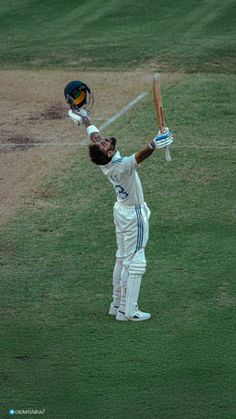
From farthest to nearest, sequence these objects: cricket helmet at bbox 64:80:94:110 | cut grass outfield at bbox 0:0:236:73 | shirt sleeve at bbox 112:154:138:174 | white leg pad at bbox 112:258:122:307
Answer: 1. cut grass outfield at bbox 0:0:236:73
2. cricket helmet at bbox 64:80:94:110
3. white leg pad at bbox 112:258:122:307
4. shirt sleeve at bbox 112:154:138:174

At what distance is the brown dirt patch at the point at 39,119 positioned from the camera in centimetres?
1464

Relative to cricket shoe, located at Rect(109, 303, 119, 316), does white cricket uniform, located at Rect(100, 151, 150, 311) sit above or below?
above

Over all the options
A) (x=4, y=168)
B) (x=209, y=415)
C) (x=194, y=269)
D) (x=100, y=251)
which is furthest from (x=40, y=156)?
(x=209, y=415)

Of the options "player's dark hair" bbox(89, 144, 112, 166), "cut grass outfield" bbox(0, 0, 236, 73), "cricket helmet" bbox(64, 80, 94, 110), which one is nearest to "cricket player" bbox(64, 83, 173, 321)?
"player's dark hair" bbox(89, 144, 112, 166)

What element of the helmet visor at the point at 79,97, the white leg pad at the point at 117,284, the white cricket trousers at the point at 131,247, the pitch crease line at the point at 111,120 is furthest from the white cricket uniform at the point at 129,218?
the pitch crease line at the point at 111,120

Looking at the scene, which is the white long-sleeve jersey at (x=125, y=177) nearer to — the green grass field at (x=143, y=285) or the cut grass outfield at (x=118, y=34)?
the green grass field at (x=143, y=285)

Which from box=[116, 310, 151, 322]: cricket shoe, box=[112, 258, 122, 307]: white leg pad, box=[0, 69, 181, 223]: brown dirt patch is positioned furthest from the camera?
box=[0, 69, 181, 223]: brown dirt patch

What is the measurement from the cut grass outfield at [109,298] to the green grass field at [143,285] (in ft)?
0.06

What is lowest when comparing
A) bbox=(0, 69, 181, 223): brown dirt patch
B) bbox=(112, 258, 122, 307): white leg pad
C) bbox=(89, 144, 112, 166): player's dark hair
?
bbox=(0, 69, 181, 223): brown dirt patch

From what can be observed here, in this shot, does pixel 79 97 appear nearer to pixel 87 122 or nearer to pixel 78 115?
pixel 78 115

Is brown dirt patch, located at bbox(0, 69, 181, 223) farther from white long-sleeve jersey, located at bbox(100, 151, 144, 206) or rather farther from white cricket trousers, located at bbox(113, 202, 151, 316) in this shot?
white long-sleeve jersey, located at bbox(100, 151, 144, 206)

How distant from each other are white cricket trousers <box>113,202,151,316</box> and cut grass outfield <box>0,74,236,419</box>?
306 mm

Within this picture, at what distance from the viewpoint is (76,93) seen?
422 inches

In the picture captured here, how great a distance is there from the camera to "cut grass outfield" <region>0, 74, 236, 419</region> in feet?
28.3
